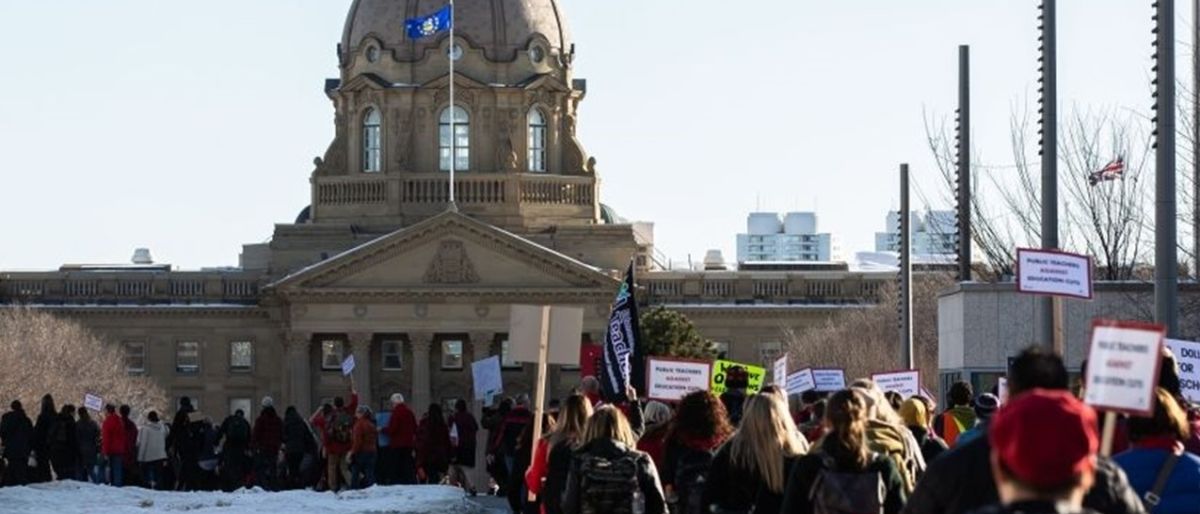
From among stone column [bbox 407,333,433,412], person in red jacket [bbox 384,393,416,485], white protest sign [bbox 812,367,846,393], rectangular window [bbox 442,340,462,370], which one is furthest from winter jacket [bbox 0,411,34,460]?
rectangular window [bbox 442,340,462,370]

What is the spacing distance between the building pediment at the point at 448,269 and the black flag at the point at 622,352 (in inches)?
3428

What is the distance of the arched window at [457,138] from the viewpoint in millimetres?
132125

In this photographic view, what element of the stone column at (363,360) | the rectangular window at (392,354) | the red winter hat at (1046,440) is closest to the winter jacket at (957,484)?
the red winter hat at (1046,440)

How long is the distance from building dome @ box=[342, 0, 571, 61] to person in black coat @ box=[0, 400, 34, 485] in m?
83.8

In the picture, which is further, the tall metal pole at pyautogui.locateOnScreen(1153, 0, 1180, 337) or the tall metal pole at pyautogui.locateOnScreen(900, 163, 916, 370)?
the tall metal pole at pyautogui.locateOnScreen(900, 163, 916, 370)

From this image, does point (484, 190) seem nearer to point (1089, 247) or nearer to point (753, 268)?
point (753, 268)

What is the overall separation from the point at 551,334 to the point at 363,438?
20045mm

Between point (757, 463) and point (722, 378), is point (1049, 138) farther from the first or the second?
point (757, 463)

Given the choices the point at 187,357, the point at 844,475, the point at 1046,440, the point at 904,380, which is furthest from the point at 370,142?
the point at 1046,440

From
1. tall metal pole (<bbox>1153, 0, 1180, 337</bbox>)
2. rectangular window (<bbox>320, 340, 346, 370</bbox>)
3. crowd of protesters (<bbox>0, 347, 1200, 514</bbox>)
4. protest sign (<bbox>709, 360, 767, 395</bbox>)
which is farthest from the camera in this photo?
rectangular window (<bbox>320, 340, 346, 370</bbox>)

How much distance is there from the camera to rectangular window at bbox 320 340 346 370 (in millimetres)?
124500

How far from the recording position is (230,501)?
129 feet

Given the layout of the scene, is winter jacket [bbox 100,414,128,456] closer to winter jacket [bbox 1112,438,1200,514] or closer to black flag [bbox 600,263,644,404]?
black flag [bbox 600,263,644,404]

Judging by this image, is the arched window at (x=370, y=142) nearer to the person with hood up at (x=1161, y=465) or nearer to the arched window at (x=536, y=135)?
the arched window at (x=536, y=135)
